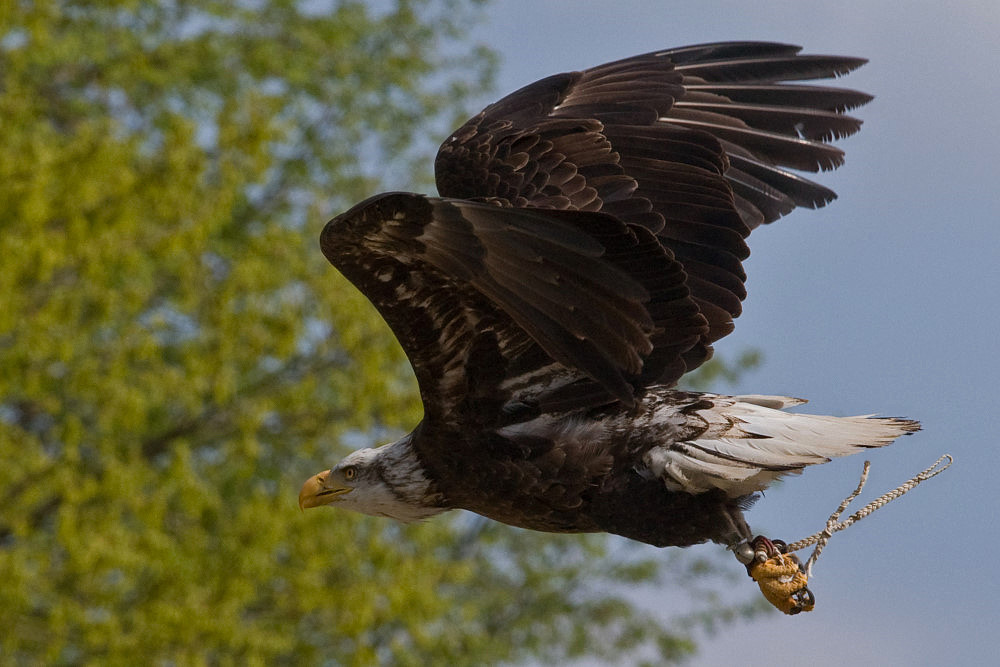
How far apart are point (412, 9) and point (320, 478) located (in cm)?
1215

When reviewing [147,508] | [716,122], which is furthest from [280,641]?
[716,122]

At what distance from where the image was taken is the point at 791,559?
17.6 feet

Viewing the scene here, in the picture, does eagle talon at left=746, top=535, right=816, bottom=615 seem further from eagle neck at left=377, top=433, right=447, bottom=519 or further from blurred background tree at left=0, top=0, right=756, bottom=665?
blurred background tree at left=0, top=0, right=756, bottom=665

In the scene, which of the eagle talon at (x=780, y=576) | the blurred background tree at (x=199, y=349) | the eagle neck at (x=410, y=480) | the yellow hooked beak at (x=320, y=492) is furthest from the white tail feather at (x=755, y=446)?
the blurred background tree at (x=199, y=349)

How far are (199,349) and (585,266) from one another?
9231 mm

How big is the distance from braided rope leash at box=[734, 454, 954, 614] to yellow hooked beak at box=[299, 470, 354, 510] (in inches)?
63.7

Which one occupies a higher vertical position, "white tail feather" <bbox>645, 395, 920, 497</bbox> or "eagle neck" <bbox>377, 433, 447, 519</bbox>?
"eagle neck" <bbox>377, 433, 447, 519</bbox>

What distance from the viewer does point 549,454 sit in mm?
5383

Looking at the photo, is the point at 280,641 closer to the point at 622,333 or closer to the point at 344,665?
the point at 344,665

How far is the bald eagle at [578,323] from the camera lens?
4.64 meters

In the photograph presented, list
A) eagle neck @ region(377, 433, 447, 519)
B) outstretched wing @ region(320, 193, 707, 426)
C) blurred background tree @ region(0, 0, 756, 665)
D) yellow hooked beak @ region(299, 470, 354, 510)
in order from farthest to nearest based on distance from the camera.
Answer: blurred background tree @ region(0, 0, 756, 665), yellow hooked beak @ region(299, 470, 354, 510), eagle neck @ region(377, 433, 447, 519), outstretched wing @ region(320, 193, 707, 426)

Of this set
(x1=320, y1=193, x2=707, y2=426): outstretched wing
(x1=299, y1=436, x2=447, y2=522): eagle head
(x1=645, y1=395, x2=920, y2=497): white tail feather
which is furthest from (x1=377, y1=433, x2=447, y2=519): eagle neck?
(x1=645, y1=395, x2=920, y2=497): white tail feather

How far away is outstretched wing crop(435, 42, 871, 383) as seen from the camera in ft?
18.7

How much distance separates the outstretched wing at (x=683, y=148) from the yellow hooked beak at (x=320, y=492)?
1220 millimetres
